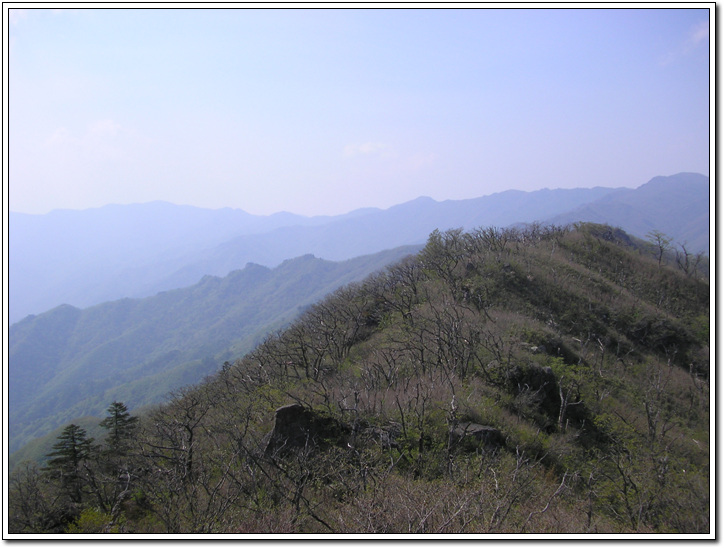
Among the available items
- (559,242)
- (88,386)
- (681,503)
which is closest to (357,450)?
(681,503)

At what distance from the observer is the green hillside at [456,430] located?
8.91 meters

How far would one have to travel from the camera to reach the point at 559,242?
40.4 m

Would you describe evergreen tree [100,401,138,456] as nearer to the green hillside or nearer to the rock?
the green hillside

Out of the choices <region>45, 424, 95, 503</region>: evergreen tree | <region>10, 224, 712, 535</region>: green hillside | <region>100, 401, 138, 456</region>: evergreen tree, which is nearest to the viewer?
<region>10, 224, 712, 535</region>: green hillside

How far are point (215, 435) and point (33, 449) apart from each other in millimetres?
96746

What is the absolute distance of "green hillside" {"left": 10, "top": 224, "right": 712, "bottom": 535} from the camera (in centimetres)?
891

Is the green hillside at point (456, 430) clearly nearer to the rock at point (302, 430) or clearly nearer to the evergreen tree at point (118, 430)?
the rock at point (302, 430)

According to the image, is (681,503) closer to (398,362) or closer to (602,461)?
(602,461)

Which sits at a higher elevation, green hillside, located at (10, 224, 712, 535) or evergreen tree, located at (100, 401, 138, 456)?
green hillside, located at (10, 224, 712, 535)

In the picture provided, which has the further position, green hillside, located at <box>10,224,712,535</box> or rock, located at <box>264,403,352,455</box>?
rock, located at <box>264,403,352,455</box>

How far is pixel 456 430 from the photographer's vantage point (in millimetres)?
12359

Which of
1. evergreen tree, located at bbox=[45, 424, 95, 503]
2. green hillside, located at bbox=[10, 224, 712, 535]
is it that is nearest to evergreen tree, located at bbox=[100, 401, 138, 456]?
evergreen tree, located at bbox=[45, 424, 95, 503]

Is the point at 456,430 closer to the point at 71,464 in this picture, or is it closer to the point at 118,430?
the point at 71,464
